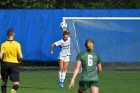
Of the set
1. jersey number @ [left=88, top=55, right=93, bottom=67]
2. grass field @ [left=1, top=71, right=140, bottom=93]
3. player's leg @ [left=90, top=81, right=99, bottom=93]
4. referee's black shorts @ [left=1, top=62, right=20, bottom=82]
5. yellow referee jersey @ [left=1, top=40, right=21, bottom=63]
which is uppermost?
jersey number @ [left=88, top=55, right=93, bottom=67]

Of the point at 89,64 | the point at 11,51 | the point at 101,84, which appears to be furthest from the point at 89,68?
the point at 101,84

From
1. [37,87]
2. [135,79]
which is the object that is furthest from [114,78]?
[37,87]

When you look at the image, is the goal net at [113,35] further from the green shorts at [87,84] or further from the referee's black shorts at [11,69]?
the green shorts at [87,84]

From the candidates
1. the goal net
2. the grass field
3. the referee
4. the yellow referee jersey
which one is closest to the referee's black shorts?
the referee

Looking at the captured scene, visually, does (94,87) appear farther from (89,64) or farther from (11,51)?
(11,51)

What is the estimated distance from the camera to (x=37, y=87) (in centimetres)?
2175

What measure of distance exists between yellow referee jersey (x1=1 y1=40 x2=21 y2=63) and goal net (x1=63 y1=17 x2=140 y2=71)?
13600mm

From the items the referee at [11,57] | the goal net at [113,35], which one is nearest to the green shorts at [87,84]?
the referee at [11,57]

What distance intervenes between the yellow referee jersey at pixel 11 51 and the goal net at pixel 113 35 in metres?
13.6

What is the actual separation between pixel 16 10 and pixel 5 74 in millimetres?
15375

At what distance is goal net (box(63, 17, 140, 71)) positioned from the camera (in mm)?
31781

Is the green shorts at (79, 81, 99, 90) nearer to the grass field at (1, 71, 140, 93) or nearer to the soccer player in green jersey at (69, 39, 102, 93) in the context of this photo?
the soccer player in green jersey at (69, 39, 102, 93)

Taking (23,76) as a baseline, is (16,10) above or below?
above

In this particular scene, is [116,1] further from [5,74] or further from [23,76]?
[5,74]
